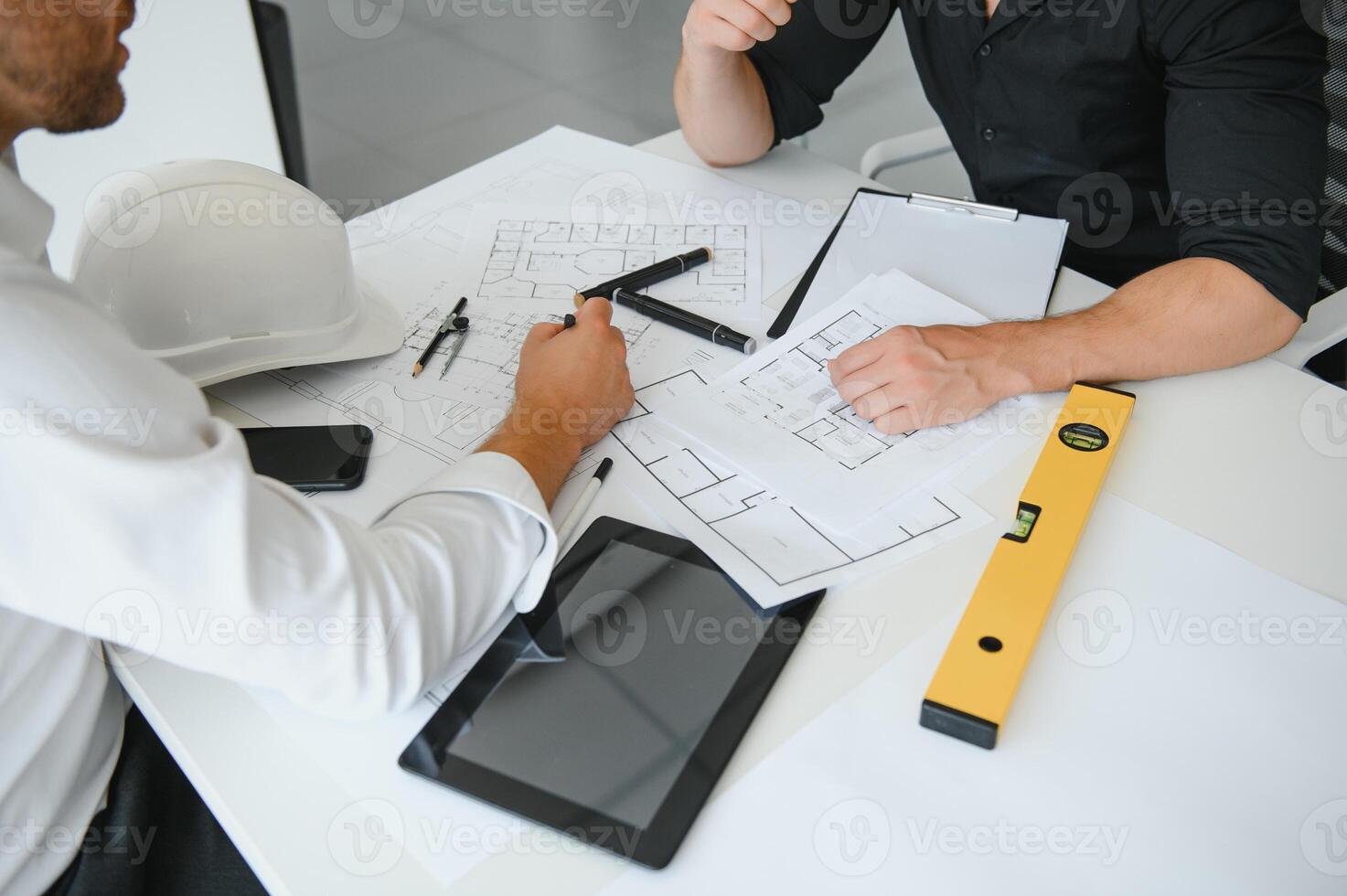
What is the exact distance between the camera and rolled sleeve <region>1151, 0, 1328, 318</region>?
115 cm

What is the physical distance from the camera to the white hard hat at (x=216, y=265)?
102 centimetres

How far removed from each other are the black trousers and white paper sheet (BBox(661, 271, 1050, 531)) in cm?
59

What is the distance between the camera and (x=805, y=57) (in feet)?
5.31

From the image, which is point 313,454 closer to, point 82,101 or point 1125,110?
point 82,101

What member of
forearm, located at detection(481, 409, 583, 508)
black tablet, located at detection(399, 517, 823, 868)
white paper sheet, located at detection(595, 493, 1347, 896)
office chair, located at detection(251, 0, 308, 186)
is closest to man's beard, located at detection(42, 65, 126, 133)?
forearm, located at detection(481, 409, 583, 508)

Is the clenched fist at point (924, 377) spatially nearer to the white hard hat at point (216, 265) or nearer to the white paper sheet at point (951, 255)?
the white paper sheet at point (951, 255)

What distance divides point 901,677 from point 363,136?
3.29 m

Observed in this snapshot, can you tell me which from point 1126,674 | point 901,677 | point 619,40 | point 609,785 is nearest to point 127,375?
point 609,785

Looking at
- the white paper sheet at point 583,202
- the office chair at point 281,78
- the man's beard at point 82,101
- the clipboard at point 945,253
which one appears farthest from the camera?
the office chair at point 281,78

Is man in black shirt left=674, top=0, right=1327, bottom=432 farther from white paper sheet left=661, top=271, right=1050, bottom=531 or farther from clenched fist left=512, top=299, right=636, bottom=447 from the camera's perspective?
clenched fist left=512, top=299, right=636, bottom=447

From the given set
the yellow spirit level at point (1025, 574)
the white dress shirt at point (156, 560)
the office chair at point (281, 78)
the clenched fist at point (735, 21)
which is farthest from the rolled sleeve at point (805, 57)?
the office chair at point (281, 78)

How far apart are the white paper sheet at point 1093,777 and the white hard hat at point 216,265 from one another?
2.17ft

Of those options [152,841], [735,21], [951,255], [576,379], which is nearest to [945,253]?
[951,255]

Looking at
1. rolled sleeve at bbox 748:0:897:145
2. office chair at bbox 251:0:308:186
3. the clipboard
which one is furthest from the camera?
office chair at bbox 251:0:308:186
